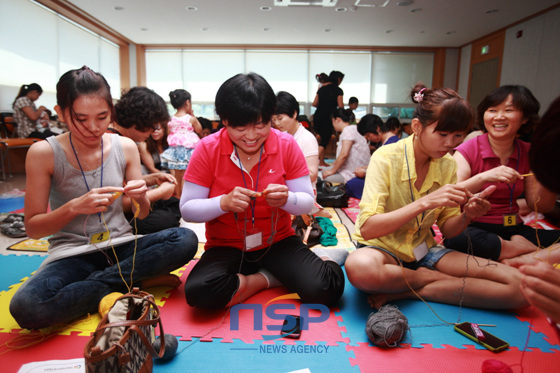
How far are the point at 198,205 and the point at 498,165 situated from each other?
194 cm

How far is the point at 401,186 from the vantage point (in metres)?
1.83

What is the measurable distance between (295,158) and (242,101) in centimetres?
48

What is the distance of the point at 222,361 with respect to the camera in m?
1.45

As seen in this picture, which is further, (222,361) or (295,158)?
(295,158)

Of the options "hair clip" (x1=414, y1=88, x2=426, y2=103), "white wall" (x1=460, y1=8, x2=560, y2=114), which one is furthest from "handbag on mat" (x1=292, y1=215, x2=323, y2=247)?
"white wall" (x1=460, y1=8, x2=560, y2=114)

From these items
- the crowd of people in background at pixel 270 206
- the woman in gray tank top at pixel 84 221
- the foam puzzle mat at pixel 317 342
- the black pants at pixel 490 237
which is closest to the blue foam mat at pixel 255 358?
the foam puzzle mat at pixel 317 342

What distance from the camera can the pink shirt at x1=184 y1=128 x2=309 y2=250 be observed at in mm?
1812

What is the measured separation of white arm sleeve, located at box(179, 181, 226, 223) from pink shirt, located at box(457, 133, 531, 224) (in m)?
1.70

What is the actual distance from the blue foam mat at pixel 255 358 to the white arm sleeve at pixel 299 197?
2.17ft

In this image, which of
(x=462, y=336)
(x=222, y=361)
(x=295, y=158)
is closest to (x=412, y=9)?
(x=295, y=158)

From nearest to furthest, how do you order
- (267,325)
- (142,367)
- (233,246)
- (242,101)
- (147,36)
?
1. (142,367)
2. (242,101)
3. (267,325)
4. (233,246)
5. (147,36)

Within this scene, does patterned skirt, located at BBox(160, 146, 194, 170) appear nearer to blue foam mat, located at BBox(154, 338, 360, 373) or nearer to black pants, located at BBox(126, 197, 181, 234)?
black pants, located at BBox(126, 197, 181, 234)

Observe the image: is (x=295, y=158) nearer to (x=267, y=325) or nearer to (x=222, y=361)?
(x=267, y=325)

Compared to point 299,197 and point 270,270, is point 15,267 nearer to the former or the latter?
point 270,270
